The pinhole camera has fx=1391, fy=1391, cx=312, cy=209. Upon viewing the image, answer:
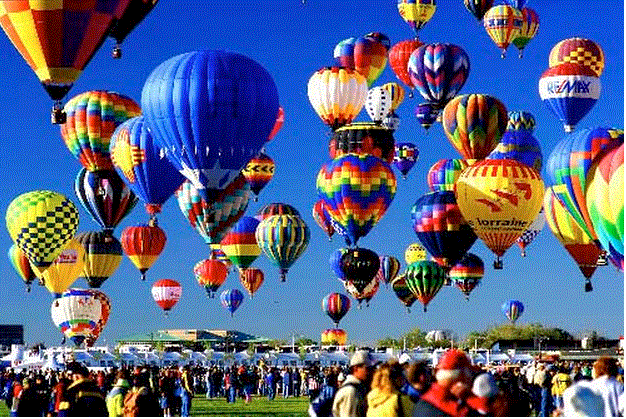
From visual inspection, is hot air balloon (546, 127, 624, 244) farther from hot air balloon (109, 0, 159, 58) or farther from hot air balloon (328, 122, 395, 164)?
hot air balloon (328, 122, 395, 164)

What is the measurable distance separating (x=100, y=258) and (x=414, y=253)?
58.4 feet

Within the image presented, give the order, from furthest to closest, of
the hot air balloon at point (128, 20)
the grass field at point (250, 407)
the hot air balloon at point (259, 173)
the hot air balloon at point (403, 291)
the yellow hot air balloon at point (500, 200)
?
the hot air balloon at point (403, 291) < the hot air balloon at point (259, 173) < the yellow hot air balloon at point (500, 200) < the hot air balloon at point (128, 20) < the grass field at point (250, 407)

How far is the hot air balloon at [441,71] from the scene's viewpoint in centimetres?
4612

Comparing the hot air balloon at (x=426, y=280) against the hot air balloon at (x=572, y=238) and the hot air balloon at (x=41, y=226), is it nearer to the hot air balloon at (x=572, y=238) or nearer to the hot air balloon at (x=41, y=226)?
the hot air balloon at (x=572, y=238)

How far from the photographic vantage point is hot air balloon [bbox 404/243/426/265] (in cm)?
6156

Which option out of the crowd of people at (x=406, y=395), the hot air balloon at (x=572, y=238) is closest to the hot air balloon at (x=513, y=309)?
the hot air balloon at (x=572, y=238)

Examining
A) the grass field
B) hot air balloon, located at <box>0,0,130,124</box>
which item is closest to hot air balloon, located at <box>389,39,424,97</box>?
the grass field

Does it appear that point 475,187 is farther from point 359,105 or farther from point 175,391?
point 175,391

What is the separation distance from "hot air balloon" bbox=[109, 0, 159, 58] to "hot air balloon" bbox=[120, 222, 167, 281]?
17.4 metres

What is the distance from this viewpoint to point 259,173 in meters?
51.8

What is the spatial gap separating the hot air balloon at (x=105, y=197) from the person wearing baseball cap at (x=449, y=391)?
33.1m

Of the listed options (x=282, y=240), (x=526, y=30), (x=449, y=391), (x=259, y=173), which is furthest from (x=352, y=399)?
(x=526, y=30)

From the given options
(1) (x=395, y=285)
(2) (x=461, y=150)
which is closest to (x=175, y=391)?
(2) (x=461, y=150)

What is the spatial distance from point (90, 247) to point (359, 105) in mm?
10770
